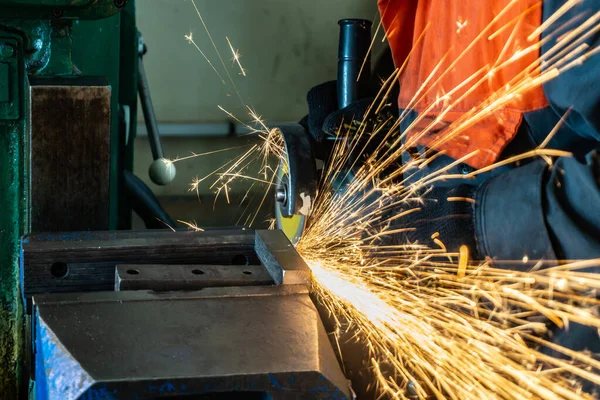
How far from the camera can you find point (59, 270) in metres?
1.27

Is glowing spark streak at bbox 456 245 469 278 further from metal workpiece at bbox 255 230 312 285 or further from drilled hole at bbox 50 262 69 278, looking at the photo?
drilled hole at bbox 50 262 69 278

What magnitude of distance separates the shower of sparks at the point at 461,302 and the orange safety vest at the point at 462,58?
11 mm

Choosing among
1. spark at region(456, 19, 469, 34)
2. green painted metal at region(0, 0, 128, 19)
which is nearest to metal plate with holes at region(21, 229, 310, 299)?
green painted metal at region(0, 0, 128, 19)

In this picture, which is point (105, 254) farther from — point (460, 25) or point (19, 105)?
point (460, 25)

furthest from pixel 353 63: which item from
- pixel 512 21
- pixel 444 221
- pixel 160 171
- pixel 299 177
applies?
pixel 444 221

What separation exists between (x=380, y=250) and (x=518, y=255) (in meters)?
0.39

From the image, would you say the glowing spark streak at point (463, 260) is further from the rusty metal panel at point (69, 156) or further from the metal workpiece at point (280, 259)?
the rusty metal panel at point (69, 156)

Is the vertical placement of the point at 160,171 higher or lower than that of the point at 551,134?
lower

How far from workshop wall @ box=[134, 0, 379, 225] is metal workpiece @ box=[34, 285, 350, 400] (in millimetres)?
2828

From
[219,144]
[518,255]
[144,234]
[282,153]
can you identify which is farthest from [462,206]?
[219,144]

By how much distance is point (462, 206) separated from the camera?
1550mm

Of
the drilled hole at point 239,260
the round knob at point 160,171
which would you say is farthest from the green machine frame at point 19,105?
the round knob at point 160,171

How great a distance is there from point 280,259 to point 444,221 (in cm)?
47

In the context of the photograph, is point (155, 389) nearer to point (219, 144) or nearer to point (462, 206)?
point (462, 206)
